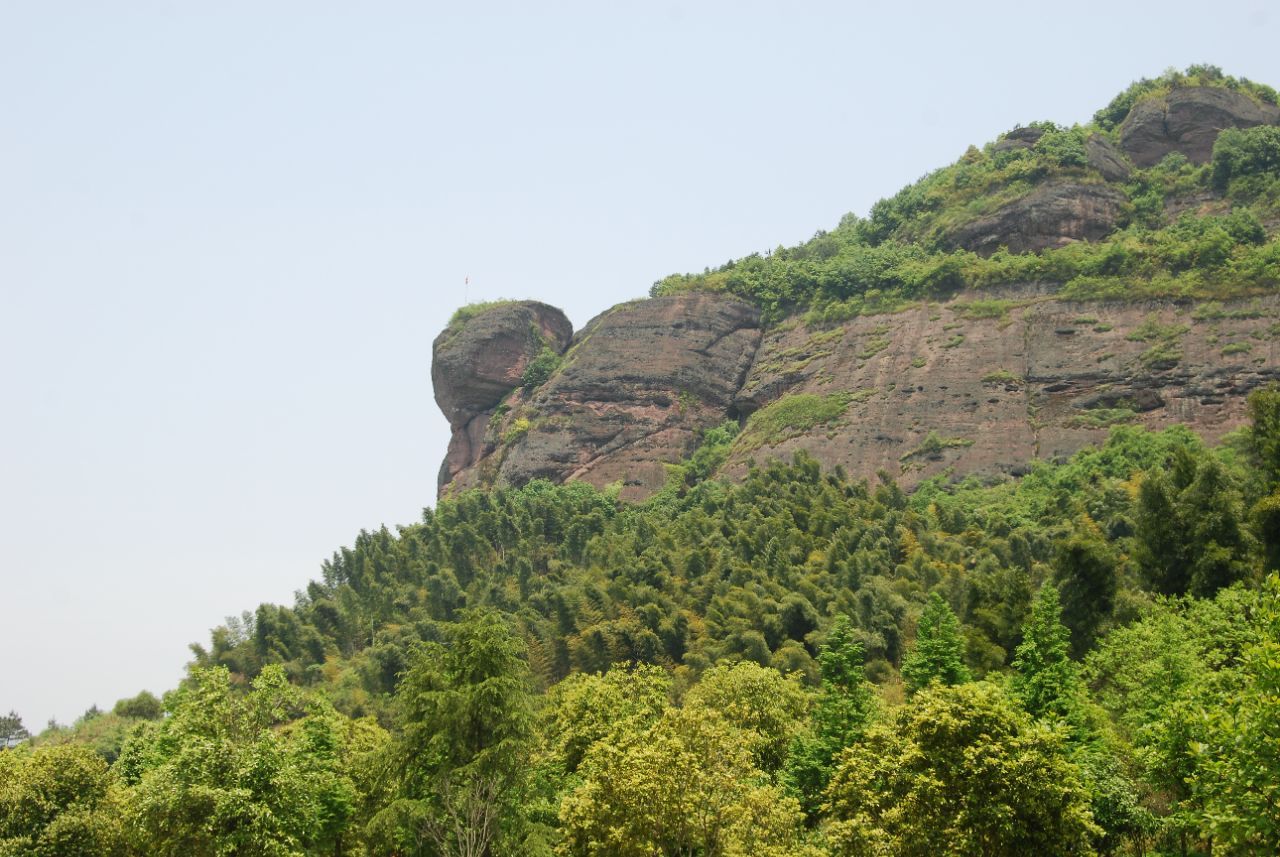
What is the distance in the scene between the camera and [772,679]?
1934 inches

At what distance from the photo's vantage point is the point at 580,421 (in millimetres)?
114875

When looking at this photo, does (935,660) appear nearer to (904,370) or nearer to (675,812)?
(675,812)

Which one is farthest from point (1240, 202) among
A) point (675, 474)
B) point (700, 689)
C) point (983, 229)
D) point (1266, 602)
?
point (1266, 602)

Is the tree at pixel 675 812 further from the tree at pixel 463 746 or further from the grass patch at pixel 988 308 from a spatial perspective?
the grass patch at pixel 988 308

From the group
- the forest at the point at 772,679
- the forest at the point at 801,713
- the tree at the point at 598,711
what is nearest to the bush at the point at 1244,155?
the forest at the point at 772,679

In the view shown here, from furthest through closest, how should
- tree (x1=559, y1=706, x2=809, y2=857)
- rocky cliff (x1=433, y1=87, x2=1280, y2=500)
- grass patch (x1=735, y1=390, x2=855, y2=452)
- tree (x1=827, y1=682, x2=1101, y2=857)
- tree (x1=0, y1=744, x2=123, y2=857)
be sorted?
grass patch (x1=735, y1=390, x2=855, y2=452), rocky cliff (x1=433, y1=87, x2=1280, y2=500), tree (x1=0, y1=744, x2=123, y2=857), tree (x1=559, y1=706, x2=809, y2=857), tree (x1=827, y1=682, x2=1101, y2=857)

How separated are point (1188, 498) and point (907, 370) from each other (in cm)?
5372

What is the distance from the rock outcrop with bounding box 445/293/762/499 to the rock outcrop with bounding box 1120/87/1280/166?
150 feet

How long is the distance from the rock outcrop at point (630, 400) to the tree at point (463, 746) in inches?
2894

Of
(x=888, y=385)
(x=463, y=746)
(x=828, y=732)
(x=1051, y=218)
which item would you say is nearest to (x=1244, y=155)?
(x=1051, y=218)

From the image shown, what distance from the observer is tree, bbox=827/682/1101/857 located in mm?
22312

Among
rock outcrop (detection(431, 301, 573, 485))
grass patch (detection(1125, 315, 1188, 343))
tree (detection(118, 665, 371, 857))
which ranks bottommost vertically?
grass patch (detection(1125, 315, 1188, 343))

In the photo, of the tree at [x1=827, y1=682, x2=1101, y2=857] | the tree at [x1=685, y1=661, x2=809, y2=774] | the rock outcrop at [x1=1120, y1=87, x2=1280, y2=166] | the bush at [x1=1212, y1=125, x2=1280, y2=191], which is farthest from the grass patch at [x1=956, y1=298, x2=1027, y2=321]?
the tree at [x1=827, y1=682, x2=1101, y2=857]

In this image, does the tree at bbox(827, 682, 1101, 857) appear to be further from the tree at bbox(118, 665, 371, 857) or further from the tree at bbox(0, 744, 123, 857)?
the tree at bbox(0, 744, 123, 857)
